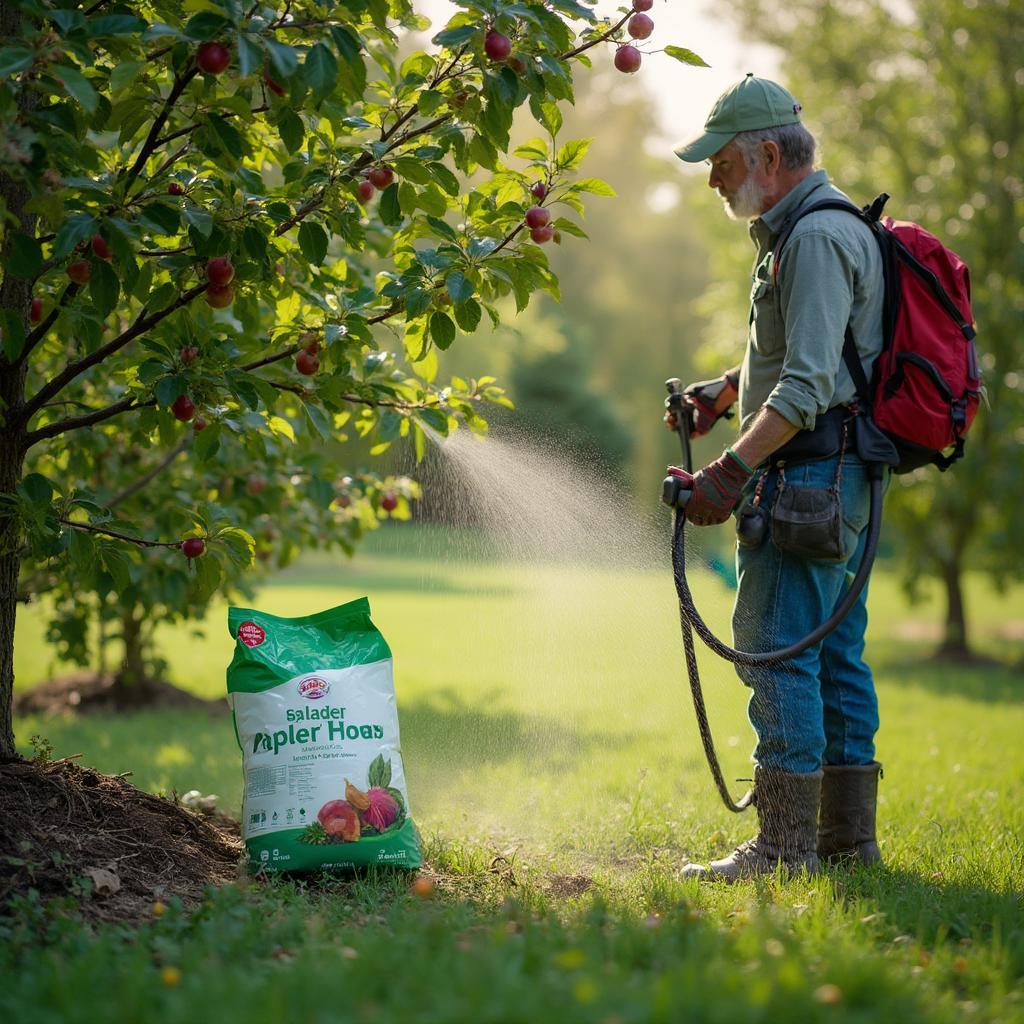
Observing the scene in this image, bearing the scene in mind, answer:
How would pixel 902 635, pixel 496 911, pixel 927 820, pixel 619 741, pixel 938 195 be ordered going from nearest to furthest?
pixel 496 911 < pixel 927 820 < pixel 619 741 < pixel 938 195 < pixel 902 635

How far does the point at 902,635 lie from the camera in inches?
600

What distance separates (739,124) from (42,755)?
2809 millimetres

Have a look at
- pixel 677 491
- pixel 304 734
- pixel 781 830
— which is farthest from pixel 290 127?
pixel 781 830

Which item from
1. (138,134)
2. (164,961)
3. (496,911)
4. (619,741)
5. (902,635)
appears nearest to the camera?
(164,961)

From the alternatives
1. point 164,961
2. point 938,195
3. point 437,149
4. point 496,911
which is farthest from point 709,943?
point 938,195

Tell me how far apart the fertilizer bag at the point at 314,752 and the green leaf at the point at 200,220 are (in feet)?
3.70

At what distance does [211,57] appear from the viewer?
8.82 feet

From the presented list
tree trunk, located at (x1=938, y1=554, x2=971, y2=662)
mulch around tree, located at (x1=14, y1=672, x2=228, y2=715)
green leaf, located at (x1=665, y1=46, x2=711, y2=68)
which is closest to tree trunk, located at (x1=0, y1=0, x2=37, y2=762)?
green leaf, located at (x1=665, y1=46, x2=711, y2=68)

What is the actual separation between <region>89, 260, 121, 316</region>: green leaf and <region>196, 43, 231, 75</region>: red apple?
0.60 m

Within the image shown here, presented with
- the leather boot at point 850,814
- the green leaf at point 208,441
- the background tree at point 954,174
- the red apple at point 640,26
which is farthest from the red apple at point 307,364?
the background tree at point 954,174

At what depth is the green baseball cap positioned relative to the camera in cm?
351

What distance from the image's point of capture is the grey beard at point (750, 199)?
11.9ft

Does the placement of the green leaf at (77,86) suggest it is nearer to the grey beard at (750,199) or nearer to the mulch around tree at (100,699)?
the grey beard at (750,199)

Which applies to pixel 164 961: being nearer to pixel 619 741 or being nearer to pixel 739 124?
pixel 739 124
